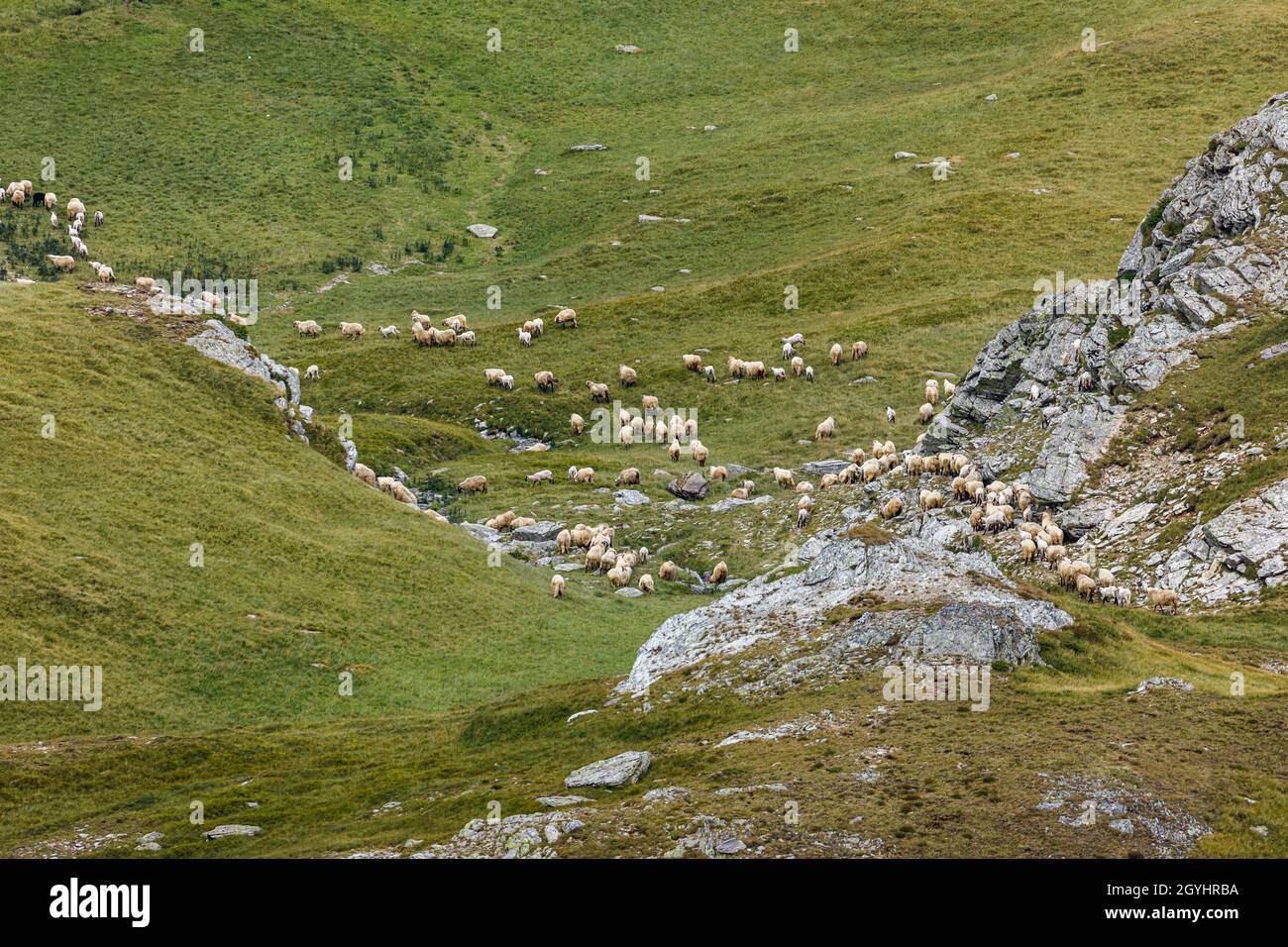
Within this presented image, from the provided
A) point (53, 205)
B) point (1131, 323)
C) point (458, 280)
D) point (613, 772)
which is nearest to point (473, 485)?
point (1131, 323)

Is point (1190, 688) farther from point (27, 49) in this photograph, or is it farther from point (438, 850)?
point (27, 49)

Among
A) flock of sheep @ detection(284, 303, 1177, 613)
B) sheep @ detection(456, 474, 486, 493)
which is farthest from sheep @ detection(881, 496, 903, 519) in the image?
sheep @ detection(456, 474, 486, 493)

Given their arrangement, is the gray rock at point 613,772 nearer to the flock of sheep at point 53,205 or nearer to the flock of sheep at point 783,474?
the flock of sheep at point 783,474

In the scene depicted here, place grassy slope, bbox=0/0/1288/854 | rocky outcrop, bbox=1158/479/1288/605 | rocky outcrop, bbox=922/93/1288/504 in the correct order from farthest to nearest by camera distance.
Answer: rocky outcrop, bbox=922/93/1288/504
rocky outcrop, bbox=1158/479/1288/605
grassy slope, bbox=0/0/1288/854

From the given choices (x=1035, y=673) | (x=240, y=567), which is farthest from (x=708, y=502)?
(x=1035, y=673)

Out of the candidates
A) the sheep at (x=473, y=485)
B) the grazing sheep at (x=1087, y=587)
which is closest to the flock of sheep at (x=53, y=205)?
the sheep at (x=473, y=485)

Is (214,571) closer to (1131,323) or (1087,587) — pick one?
(1087,587)

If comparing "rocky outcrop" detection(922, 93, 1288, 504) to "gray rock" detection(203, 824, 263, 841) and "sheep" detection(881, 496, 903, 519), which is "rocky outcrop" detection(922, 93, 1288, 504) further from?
"gray rock" detection(203, 824, 263, 841)
